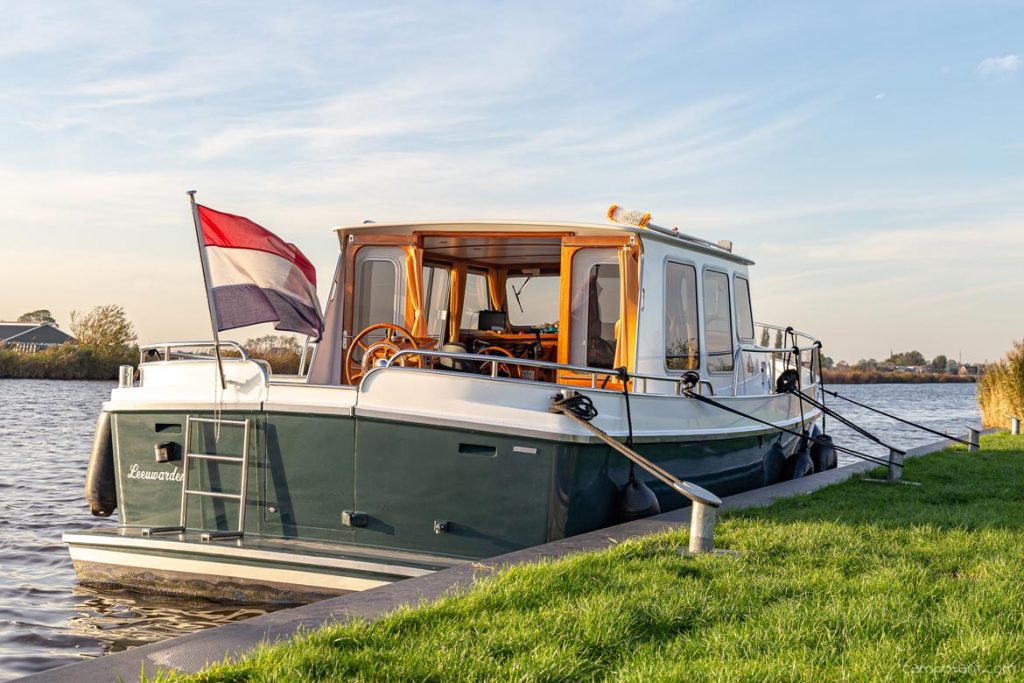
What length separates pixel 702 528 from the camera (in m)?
6.36

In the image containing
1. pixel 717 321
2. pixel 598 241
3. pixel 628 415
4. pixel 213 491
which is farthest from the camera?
pixel 717 321

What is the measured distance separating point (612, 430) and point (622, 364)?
1276mm

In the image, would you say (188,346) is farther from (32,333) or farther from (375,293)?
(32,333)

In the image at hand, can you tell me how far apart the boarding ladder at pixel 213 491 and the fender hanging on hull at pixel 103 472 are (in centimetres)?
100

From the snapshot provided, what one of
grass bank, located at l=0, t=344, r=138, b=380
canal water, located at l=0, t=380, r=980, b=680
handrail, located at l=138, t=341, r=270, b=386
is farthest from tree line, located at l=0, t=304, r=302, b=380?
handrail, located at l=138, t=341, r=270, b=386

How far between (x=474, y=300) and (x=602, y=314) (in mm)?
2501

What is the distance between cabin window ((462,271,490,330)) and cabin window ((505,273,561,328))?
0.98 ft

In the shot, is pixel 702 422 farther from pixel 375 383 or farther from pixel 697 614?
pixel 697 614

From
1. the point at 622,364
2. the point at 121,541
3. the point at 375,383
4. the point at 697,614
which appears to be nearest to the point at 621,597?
the point at 697,614

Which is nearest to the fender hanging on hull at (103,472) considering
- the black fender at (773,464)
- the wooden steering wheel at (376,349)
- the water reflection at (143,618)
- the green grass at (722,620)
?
the water reflection at (143,618)

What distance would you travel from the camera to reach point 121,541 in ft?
25.5

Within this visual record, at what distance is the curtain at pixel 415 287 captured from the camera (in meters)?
9.34

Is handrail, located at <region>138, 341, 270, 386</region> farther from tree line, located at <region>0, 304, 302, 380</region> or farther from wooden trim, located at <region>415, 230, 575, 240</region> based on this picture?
tree line, located at <region>0, 304, 302, 380</region>

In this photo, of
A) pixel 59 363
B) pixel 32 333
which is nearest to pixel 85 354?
pixel 59 363
